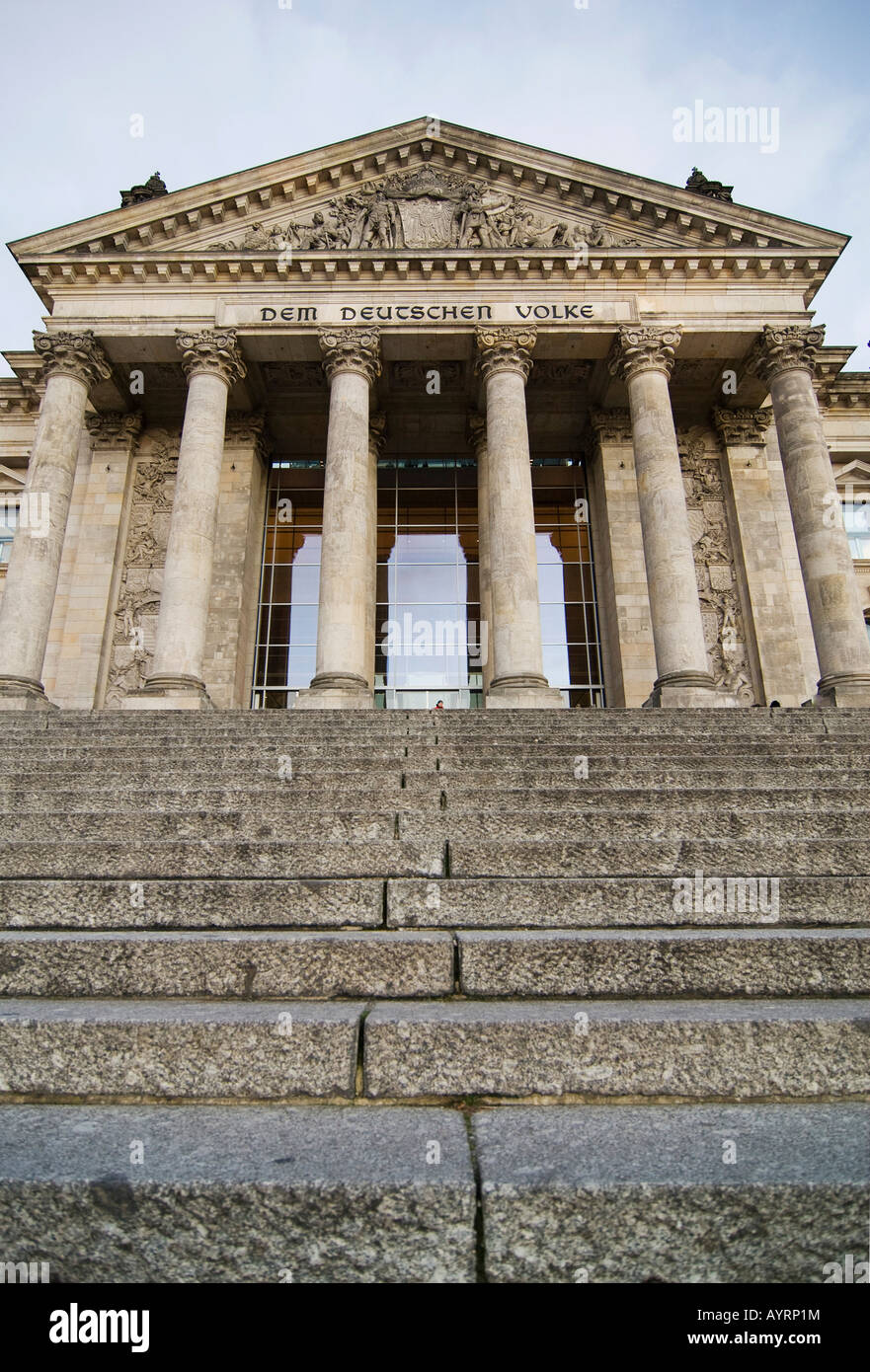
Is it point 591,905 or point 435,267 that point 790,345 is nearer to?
point 435,267

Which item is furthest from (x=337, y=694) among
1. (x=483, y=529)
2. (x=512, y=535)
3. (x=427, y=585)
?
(x=427, y=585)

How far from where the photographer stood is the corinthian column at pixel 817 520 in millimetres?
14891

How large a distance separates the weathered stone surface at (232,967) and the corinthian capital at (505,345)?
16.0 m

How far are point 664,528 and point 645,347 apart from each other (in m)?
4.56

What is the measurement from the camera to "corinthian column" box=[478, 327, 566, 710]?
14.5 metres

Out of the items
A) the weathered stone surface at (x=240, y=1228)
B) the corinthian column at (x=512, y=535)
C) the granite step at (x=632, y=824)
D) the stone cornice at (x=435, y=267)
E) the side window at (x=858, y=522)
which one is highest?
the stone cornice at (x=435, y=267)

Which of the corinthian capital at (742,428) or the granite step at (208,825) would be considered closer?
the granite step at (208,825)

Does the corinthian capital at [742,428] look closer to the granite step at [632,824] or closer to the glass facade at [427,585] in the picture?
the glass facade at [427,585]

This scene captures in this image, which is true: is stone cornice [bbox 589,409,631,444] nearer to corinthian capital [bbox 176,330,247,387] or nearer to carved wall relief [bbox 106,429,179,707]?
corinthian capital [bbox 176,330,247,387]

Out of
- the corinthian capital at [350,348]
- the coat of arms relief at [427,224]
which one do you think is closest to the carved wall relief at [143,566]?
the coat of arms relief at [427,224]

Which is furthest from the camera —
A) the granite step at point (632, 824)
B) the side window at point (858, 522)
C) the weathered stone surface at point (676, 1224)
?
the side window at point (858, 522)

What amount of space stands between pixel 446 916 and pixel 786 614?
56.3 feet
